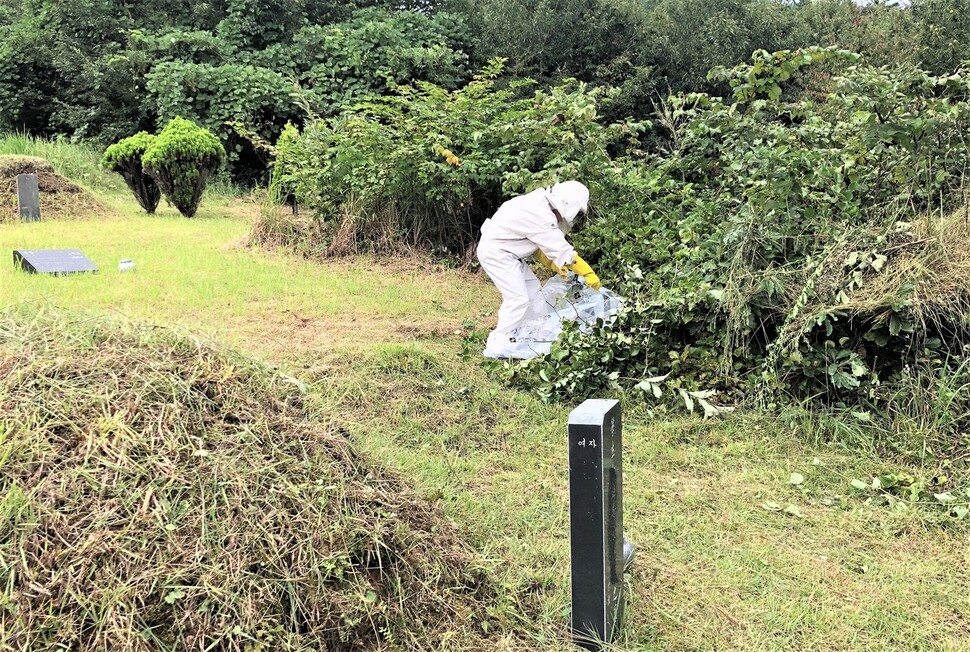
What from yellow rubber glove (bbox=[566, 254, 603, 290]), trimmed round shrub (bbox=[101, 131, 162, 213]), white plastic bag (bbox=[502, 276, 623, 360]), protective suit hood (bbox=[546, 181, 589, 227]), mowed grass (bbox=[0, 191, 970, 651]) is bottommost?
mowed grass (bbox=[0, 191, 970, 651])

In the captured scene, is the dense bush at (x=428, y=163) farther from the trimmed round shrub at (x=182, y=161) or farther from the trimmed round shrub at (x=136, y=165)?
the trimmed round shrub at (x=136, y=165)

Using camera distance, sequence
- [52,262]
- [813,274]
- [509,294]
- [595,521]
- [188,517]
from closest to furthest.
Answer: [188,517]
[595,521]
[813,274]
[509,294]
[52,262]

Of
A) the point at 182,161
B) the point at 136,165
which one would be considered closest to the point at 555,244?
the point at 182,161

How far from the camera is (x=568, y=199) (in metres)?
6.16

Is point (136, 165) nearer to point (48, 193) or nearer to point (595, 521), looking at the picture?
point (48, 193)

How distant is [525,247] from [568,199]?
49cm

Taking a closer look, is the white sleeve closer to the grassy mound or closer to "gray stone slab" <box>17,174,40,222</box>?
the grassy mound

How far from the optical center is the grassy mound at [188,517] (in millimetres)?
2082

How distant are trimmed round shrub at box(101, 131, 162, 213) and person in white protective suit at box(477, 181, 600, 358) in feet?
27.2

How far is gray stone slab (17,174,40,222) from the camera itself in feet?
37.4

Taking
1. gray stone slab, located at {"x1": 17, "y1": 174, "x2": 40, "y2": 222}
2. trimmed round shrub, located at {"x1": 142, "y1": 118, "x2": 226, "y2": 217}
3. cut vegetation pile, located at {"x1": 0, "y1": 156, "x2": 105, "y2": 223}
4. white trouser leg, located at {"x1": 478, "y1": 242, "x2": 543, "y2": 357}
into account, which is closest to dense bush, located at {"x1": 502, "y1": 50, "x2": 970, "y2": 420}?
white trouser leg, located at {"x1": 478, "y1": 242, "x2": 543, "y2": 357}

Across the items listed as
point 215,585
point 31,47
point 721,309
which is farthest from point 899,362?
point 31,47

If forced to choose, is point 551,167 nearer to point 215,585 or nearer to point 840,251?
point 840,251

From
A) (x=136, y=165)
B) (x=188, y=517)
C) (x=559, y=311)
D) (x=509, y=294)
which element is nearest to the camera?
(x=188, y=517)
